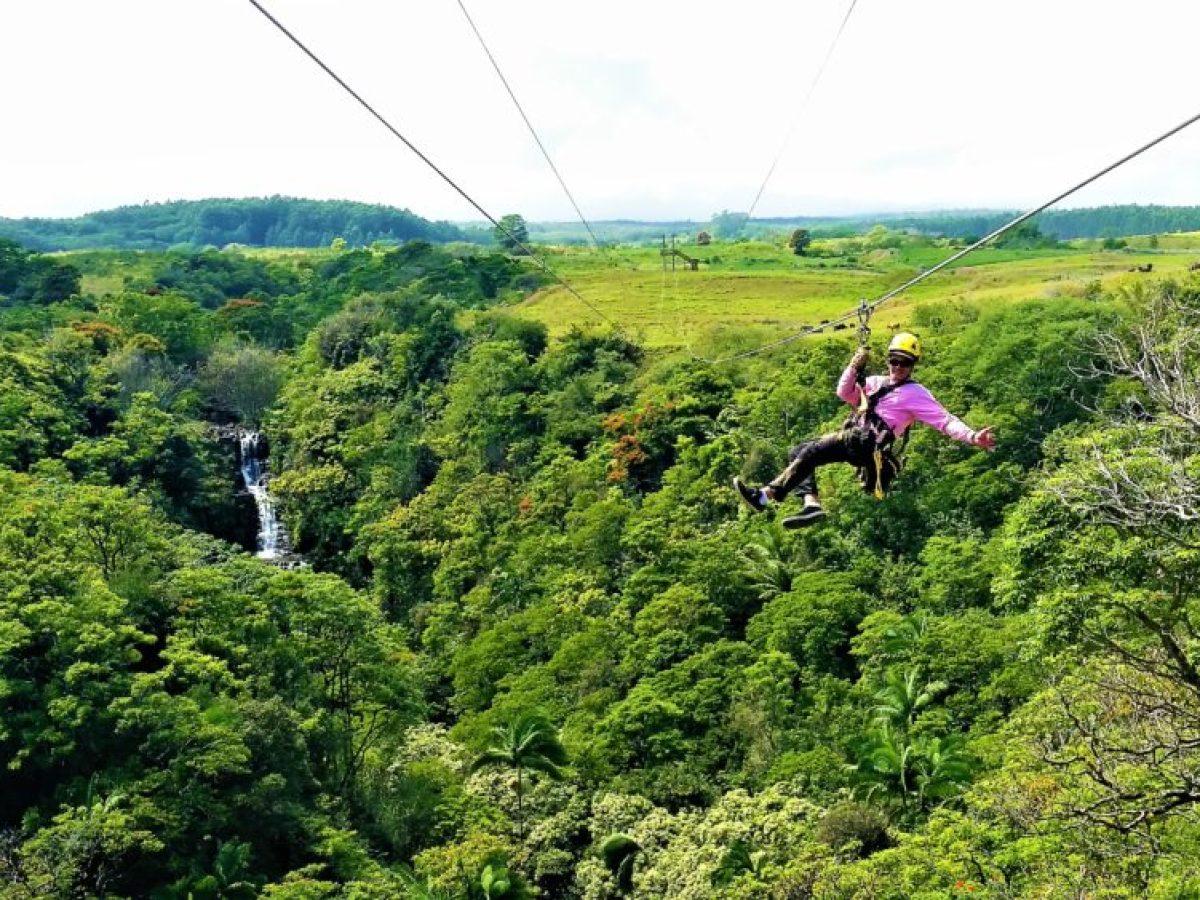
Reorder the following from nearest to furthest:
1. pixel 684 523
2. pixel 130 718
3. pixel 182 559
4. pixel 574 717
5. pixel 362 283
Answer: pixel 130 718 → pixel 574 717 → pixel 182 559 → pixel 684 523 → pixel 362 283

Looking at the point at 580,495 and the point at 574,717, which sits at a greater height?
the point at 580,495

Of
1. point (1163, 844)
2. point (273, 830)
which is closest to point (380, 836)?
point (273, 830)

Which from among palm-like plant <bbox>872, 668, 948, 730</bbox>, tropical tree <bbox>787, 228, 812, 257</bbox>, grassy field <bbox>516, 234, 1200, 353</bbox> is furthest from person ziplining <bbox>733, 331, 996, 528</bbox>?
tropical tree <bbox>787, 228, 812, 257</bbox>

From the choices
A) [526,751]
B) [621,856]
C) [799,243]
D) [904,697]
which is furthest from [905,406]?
[799,243]

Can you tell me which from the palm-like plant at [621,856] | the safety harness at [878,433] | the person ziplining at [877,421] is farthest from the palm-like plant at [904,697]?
the safety harness at [878,433]

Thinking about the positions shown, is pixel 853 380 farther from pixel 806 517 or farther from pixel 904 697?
pixel 904 697

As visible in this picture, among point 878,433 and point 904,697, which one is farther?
point 904,697

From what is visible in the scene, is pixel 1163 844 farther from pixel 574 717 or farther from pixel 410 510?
pixel 410 510
